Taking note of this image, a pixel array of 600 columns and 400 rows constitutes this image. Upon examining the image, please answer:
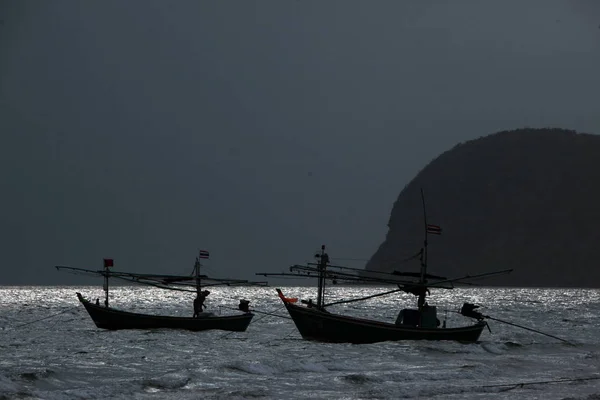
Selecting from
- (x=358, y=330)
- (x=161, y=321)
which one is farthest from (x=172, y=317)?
(x=358, y=330)

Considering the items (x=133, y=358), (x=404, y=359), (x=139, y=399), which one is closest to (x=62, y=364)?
(x=133, y=358)

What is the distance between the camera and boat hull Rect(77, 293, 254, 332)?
2240 inches

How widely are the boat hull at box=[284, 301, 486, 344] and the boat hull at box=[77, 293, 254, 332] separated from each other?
1017 cm

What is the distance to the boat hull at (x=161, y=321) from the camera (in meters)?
56.9

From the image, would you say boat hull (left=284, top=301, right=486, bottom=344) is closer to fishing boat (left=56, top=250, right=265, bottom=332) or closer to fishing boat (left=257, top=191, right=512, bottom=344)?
fishing boat (left=257, top=191, right=512, bottom=344)

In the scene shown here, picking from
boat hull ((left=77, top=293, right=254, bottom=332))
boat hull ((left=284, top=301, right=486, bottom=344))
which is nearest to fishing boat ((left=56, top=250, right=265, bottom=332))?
boat hull ((left=77, top=293, right=254, bottom=332))

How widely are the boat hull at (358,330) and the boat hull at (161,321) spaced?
1017cm

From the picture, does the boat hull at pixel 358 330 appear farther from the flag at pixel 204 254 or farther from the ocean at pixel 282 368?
the flag at pixel 204 254

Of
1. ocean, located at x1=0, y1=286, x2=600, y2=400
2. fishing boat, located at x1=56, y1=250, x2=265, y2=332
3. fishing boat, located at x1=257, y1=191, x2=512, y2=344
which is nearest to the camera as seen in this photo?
ocean, located at x1=0, y1=286, x2=600, y2=400

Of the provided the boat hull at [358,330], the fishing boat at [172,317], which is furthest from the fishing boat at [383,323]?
the fishing boat at [172,317]

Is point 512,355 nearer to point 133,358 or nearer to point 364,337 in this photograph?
point 364,337

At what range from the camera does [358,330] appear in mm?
46594

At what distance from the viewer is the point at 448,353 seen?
43500mm

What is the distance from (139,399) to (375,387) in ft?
26.1
